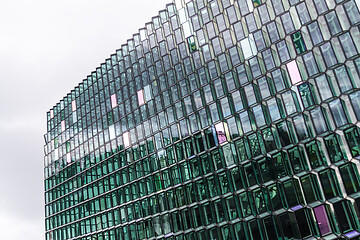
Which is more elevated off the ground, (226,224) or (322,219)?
(226,224)

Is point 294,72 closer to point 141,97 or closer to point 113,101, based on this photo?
point 141,97

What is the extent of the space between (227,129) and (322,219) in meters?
12.1

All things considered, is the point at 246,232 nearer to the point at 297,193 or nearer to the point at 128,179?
the point at 297,193

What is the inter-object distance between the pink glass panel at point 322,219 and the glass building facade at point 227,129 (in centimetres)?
11

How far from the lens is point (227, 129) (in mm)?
37656

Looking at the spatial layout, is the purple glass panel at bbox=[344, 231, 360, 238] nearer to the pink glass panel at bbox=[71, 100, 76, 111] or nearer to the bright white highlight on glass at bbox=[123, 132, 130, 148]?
the bright white highlight on glass at bbox=[123, 132, 130, 148]

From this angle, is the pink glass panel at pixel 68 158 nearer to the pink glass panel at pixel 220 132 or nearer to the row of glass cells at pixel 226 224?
the row of glass cells at pixel 226 224

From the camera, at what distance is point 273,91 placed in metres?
35.0

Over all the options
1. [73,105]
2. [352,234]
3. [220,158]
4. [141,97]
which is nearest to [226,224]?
[220,158]

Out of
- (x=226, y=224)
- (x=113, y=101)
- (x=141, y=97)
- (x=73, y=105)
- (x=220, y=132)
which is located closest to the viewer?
(x=226, y=224)

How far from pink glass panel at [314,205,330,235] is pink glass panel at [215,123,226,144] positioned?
1105 cm

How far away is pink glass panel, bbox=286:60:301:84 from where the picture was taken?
110 feet

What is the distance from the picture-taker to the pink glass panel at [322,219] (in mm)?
29656

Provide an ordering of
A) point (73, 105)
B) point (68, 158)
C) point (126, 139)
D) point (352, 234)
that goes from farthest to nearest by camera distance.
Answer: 1. point (73, 105)
2. point (68, 158)
3. point (126, 139)
4. point (352, 234)
